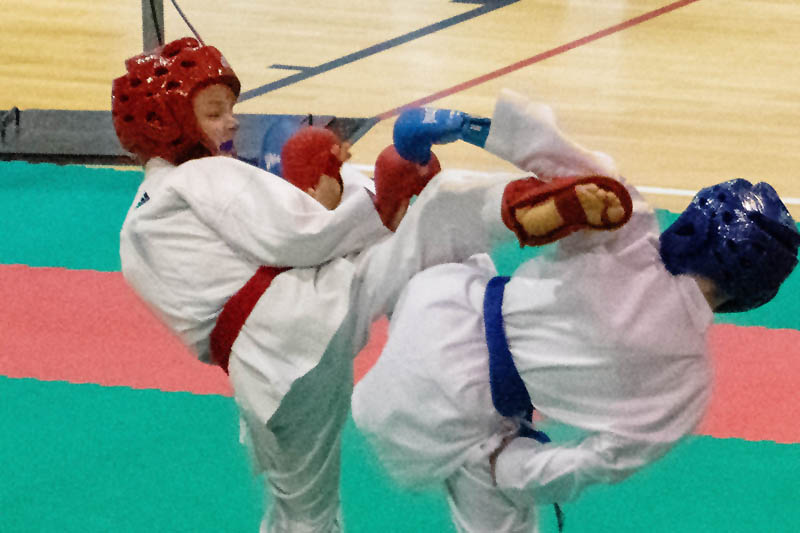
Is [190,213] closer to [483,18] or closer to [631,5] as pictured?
[483,18]

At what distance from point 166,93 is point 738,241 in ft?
3.17

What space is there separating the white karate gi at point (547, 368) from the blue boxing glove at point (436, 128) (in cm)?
3

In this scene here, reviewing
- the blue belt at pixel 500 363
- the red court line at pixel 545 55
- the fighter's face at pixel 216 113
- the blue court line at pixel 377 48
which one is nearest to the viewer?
the blue belt at pixel 500 363

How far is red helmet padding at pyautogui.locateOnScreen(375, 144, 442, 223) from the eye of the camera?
1.76 m

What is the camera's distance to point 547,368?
169cm

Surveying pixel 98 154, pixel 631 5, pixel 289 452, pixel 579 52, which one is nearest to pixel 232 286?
pixel 289 452

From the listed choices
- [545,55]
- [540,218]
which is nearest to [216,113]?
[540,218]

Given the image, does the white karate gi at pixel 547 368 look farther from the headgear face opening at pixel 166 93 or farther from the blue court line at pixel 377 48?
the blue court line at pixel 377 48

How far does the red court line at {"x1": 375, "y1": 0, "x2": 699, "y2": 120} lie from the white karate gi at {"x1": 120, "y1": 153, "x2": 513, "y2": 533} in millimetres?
3192

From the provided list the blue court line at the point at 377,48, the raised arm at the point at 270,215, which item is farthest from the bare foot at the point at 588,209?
the blue court line at the point at 377,48

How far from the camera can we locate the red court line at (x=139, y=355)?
3240 mm

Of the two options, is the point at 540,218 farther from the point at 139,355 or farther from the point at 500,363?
the point at 139,355

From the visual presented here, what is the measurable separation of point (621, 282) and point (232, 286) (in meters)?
0.68

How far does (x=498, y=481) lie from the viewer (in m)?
1.78
